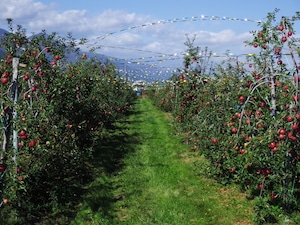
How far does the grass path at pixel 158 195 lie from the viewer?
6.36 m

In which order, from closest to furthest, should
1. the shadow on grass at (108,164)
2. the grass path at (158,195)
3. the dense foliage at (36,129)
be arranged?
the dense foliage at (36,129)
the grass path at (158,195)
the shadow on grass at (108,164)

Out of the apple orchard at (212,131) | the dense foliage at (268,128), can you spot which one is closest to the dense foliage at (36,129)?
the apple orchard at (212,131)

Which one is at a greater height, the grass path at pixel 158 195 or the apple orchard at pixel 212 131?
the apple orchard at pixel 212 131

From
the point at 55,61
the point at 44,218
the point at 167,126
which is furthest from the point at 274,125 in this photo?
the point at 167,126

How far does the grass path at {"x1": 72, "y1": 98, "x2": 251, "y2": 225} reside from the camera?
6363 millimetres

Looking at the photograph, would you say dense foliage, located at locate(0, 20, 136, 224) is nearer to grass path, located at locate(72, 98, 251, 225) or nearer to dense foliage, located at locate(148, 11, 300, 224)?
grass path, located at locate(72, 98, 251, 225)

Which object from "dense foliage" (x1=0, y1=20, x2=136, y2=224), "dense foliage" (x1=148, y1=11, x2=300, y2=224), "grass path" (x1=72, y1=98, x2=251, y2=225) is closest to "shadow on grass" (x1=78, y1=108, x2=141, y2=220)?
"grass path" (x1=72, y1=98, x2=251, y2=225)

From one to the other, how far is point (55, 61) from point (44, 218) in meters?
3.21

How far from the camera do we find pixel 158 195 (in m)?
7.50

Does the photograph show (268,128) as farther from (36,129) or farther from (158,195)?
(36,129)

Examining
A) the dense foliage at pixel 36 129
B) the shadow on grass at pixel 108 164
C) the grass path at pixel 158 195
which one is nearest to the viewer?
the dense foliage at pixel 36 129

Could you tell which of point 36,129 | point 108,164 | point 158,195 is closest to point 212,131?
point 158,195

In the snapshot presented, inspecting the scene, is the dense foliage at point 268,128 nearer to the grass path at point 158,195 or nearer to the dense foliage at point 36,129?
the grass path at point 158,195

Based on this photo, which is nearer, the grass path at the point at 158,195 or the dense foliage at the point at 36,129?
the dense foliage at the point at 36,129
